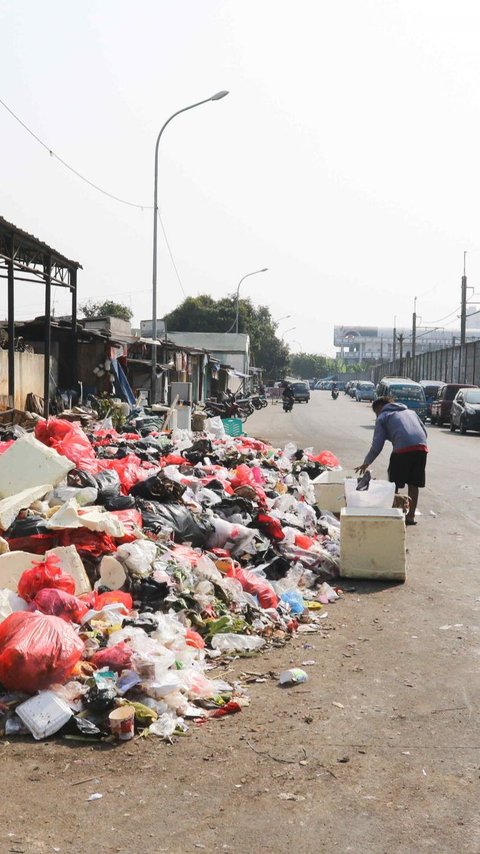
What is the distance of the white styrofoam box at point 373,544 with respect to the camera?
7.32 meters

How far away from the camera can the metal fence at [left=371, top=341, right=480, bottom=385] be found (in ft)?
149

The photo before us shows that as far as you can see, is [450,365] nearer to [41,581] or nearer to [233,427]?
[233,427]

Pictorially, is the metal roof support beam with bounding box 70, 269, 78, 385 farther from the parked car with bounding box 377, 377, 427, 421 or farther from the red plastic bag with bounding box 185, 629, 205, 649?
the red plastic bag with bounding box 185, 629, 205, 649

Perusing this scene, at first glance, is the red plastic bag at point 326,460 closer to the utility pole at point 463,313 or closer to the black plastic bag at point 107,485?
the black plastic bag at point 107,485

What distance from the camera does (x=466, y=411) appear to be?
27078 mm

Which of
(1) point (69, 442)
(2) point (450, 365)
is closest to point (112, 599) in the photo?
(1) point (69, 442)

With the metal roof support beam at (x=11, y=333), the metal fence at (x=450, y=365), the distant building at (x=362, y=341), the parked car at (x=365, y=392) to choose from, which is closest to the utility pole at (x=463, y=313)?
the metal fence at (x=450, y=365)

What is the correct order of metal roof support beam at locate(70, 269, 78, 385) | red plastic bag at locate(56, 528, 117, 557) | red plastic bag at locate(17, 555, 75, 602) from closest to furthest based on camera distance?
1. red plastic bag at locate(17, 555, 75, 602)
2. red plastic bag at locate(56, 528, 117, 557)
3. metal roof support beam at locate(70, 269, 78, 385)

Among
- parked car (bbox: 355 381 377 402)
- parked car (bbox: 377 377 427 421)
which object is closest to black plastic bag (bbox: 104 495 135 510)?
parked car (bbox: 377 377 427 421)

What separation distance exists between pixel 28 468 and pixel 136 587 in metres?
2.03

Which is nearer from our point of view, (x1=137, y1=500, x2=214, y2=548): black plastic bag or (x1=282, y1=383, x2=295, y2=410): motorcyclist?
(x1=137, y1=500, x2=214, y2=548): black plastic bag

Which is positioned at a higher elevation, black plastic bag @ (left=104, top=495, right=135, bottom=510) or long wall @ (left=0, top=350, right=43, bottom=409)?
long wall @ (left=0, top=350, right=43, bottom=409)

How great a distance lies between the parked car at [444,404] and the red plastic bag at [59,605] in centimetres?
2854

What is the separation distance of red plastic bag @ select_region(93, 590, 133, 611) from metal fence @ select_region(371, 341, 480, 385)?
4083cm
